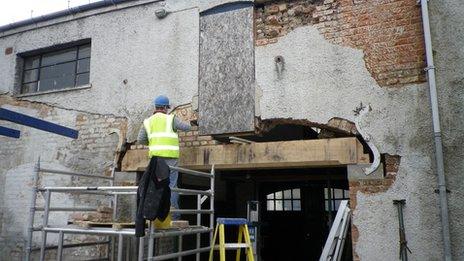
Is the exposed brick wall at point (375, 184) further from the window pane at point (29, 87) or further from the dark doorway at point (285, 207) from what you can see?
the window pane at point (29, 87)

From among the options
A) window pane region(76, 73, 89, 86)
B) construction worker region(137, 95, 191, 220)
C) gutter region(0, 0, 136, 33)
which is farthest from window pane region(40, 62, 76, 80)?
construction worker region(137, 95, 191, 220)

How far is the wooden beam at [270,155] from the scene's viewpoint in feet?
18.1

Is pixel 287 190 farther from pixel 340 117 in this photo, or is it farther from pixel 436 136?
pixel 436 136

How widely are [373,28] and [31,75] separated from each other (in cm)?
655

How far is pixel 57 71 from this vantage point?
316 inches

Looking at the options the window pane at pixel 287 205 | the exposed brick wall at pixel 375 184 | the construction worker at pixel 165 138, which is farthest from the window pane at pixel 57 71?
the window pane at pixel 287 205

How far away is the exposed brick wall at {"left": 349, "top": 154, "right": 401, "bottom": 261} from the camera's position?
5242 mm

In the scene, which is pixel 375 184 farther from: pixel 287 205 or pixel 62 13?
pixel 62 13

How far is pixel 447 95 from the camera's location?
5.15 metres

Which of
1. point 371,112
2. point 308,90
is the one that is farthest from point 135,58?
point 371,112

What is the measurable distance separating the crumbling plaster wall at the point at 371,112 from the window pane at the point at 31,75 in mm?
4738

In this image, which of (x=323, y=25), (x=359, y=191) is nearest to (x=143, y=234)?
(x=359, y=191)

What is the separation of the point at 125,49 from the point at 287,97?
10.2ft

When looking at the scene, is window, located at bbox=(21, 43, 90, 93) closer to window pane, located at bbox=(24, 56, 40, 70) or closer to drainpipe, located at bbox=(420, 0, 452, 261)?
window pane, located at bbox=(24, 56, 40, 70)
